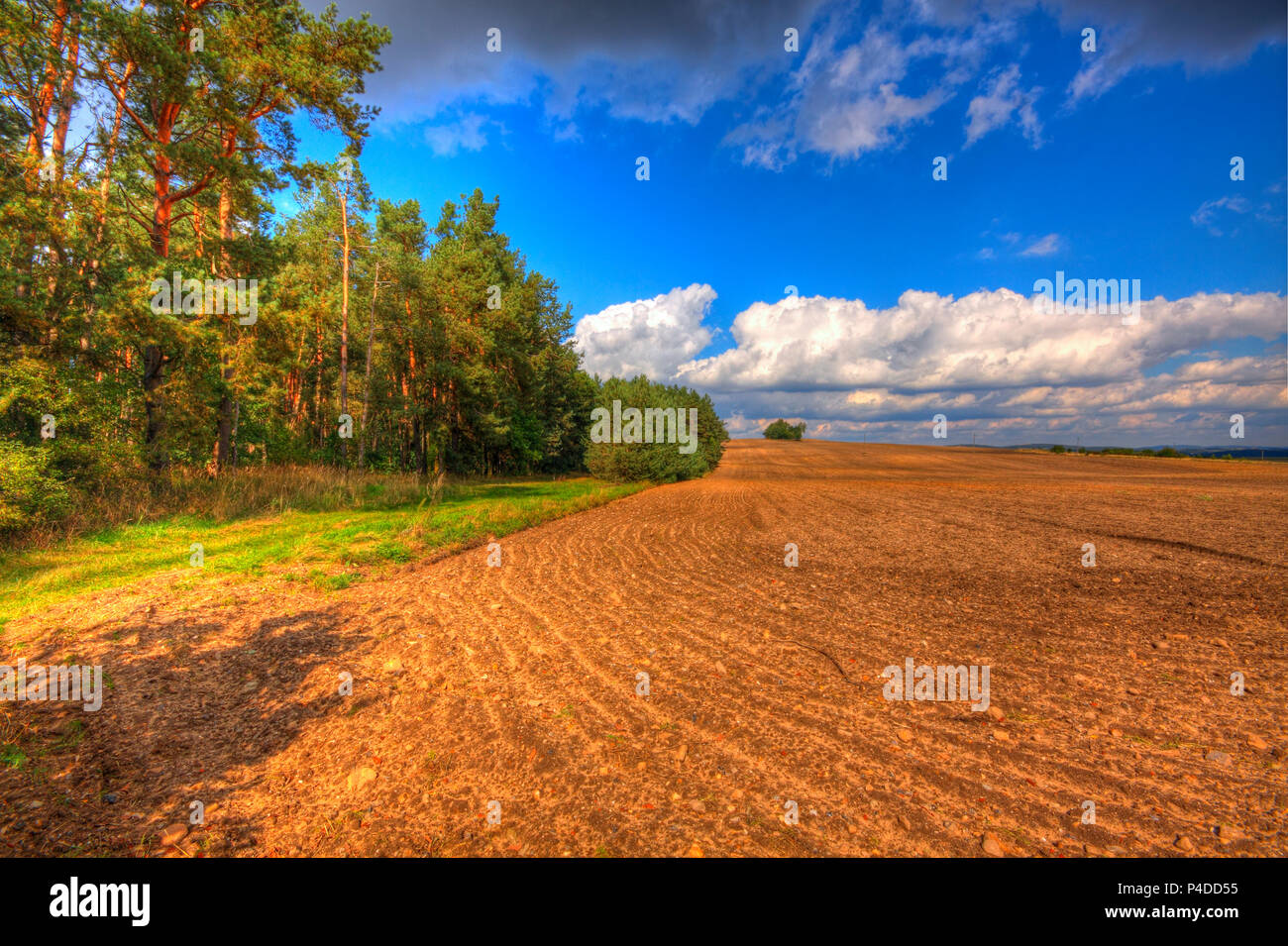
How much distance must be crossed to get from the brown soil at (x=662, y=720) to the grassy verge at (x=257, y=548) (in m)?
0.89

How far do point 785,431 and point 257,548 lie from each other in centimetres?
15303

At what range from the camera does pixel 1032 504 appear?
2097cm

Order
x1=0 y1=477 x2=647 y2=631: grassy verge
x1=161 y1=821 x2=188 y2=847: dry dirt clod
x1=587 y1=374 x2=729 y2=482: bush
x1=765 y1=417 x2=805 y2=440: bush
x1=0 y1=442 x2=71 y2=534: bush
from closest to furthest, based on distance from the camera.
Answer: x1=161 y1=821 x2=188 y2=847: dry dirt clod, x1=0 y1=477 x2=647 y2=631: grassy verge, x1=0 y1=442 x2=71 y2=534: bush, x1=587 y1=374 x2=729 y2=482: bush, x1=765 y1=417 x2=805 y2=440: bush

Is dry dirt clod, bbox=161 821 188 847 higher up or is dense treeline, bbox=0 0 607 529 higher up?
dense treeline, bbox=0 0 607 529

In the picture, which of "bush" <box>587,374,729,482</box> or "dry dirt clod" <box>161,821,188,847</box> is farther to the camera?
"bush" <box>587,374,729,482</box>

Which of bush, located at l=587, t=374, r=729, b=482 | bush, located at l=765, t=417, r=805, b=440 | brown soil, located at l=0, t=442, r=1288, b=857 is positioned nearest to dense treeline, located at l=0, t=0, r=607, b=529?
brown soil, located at l=0, t=442, r=1288, b=857

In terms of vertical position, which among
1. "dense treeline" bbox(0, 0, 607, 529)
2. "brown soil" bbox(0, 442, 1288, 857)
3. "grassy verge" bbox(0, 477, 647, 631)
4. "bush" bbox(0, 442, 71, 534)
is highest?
"dense treeline" bbox(0, 0, 607, 529)

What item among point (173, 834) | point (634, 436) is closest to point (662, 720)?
point (173, 834)

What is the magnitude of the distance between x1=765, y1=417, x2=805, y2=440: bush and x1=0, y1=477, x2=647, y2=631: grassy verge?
145m

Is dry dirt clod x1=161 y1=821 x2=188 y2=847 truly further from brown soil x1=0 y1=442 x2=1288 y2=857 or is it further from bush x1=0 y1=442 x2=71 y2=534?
bush x1=0 y1=442 x2=71 y2=534

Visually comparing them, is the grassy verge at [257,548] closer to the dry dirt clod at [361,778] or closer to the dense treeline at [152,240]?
the dense treeline at [152,240]

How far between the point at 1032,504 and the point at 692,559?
62.7ft

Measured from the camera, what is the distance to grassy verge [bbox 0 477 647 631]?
7.77 metres
